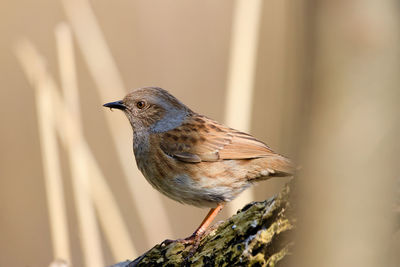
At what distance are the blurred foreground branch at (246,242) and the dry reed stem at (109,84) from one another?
121 cm

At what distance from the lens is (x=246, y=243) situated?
2252 millimetres

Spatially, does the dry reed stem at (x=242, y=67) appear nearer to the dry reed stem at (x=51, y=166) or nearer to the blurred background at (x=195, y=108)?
the blurred background at (x=195, y=108)

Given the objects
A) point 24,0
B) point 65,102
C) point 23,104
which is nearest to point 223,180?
point 65,102

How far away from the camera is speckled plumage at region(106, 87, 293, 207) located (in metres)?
3.37

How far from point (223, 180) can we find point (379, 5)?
2602 millimetres

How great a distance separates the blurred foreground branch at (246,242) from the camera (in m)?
2.04

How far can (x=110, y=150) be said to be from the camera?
6340 millimetres

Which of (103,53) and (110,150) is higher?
(103,53)

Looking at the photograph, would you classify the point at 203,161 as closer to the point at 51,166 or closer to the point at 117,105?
the point at 117,105

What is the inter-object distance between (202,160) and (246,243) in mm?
1271

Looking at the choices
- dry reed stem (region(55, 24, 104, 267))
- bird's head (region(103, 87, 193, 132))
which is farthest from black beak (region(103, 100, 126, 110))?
dry reed stem (region(55, 24, 104, 267))

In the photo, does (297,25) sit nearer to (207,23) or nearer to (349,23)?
(349,23)

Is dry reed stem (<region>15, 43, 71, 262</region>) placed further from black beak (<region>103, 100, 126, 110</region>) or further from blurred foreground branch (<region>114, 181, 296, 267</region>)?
blurred foreground branch (<region>114, 181, 296, 267</region>)

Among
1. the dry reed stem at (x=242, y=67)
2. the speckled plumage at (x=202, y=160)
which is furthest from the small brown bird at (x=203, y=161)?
the dry reed stem at (x=242, y=67)
